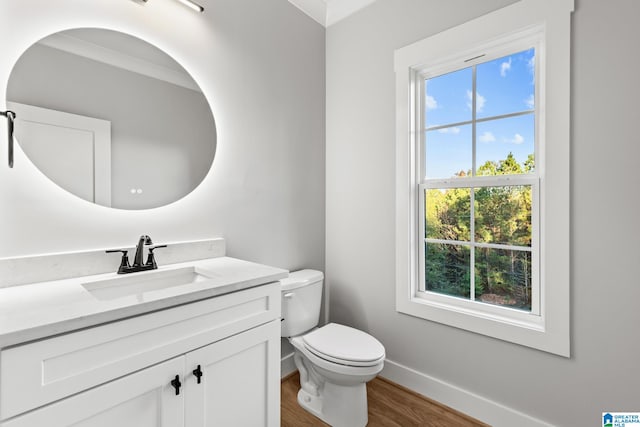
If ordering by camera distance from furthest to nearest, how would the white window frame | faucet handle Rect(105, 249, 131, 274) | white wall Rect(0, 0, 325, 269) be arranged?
the white window frame < faucet handle Rect(105, 249, 131, 274) < white wall Rect(0, 0, 325, 269)

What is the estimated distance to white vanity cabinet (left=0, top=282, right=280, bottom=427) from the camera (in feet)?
2.35

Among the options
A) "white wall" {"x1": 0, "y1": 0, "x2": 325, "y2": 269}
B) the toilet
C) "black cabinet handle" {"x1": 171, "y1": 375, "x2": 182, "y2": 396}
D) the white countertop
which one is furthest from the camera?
the toilet

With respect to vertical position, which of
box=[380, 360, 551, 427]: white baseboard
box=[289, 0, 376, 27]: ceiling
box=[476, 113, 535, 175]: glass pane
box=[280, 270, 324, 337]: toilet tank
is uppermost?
box=[289, 0, 376, 27]: ceiling

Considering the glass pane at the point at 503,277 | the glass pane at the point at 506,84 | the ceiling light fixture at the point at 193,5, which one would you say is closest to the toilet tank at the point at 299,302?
the glass pane at the point at 503,277

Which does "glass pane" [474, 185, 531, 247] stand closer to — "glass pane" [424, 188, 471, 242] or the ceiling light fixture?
"glass pane" [424, 188, 471, 242]

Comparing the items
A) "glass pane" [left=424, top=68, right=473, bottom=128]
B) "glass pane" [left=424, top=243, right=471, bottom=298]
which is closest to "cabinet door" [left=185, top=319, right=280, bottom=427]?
"glass pane" [left=424, top=243, right=471, bottom=298]

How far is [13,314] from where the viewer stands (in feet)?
2.54

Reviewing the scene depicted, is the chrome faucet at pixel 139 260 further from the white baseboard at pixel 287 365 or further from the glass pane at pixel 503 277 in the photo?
the glass pane at pixel 503 277

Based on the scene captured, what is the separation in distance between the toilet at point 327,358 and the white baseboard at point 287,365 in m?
0.20

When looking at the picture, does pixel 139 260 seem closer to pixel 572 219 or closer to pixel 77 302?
pixel 77 302

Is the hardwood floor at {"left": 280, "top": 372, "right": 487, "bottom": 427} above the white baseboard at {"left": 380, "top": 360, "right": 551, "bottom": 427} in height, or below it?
below

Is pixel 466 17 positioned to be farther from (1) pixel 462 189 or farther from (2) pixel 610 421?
(2) pixel 610 421

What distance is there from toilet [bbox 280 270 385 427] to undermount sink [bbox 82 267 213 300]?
21.4 inches

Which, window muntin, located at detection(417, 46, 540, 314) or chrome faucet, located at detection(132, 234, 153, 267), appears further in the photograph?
window muntin, located at detection(417, 46, 540, 314)
